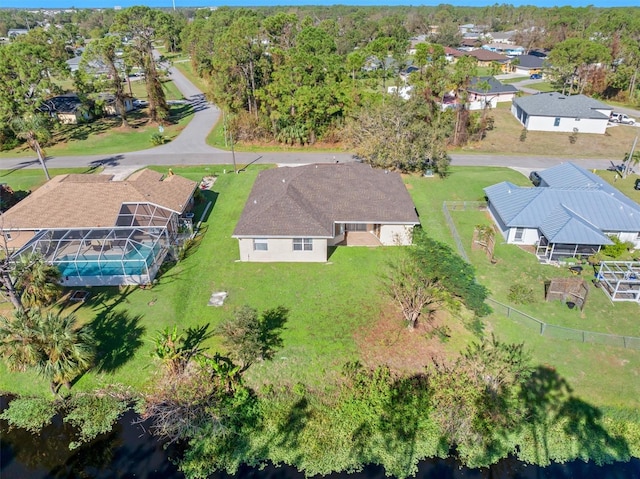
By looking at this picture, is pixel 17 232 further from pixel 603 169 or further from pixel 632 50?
pixel 632 50

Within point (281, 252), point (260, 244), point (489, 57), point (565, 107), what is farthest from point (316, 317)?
point (489, 57)

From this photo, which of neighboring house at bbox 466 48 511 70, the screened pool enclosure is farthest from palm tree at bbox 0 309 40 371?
neighboring house at bbox 466 48 511 70

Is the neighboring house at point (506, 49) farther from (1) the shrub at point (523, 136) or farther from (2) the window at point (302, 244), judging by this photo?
(2) the window at point (302, 244)

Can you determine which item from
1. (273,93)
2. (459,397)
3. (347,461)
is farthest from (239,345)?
(273,93)

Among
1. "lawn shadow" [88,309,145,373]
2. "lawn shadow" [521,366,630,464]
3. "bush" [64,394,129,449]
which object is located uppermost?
"lawn shadow" [88,309,145,373]

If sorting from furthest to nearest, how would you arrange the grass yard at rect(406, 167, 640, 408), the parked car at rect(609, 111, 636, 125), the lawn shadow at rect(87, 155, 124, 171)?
1. the parked car at rect(609, 111, 636, 125)
2. the lawn shadow at rect(87, 155, 124, 171)
3. the grass yard at rect(406, 167, 640, 408)

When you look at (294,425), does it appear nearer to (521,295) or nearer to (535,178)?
(521,295)

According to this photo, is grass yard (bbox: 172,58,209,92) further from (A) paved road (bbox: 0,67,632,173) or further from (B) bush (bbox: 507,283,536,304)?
(B) bush (bbox: 507,283,536,304)

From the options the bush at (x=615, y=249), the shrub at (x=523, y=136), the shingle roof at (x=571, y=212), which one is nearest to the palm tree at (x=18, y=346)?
the shingle roof at (x=571, y=212)
